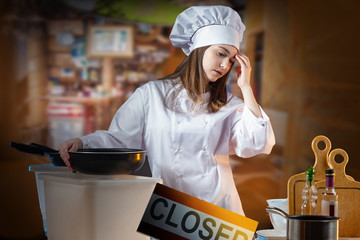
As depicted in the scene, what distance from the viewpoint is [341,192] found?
136 centimetres

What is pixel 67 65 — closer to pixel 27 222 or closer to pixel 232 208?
pixel 27 222

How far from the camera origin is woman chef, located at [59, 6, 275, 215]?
5.28 ft

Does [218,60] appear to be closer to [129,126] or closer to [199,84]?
[199,84]

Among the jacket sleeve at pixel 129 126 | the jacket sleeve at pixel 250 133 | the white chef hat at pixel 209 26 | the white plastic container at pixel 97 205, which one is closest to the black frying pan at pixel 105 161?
the white plastic container at pixel 97 205

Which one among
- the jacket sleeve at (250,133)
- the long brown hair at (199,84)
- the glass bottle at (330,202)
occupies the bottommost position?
the glass bottle at (330,202)

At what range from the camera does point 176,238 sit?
3.58ft

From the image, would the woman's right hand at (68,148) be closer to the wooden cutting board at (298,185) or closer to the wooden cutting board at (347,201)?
the wooden cutting board at (298,185)

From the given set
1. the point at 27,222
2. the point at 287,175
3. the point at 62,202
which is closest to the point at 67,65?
the point at 27,222

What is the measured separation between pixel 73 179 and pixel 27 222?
2678 millimetres

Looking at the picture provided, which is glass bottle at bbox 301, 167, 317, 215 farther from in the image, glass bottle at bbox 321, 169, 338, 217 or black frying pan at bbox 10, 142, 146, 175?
black frying pan at bbox 10, 142, 146, 175

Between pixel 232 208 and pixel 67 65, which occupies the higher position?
pixel 67 65

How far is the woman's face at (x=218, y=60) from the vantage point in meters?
1.58

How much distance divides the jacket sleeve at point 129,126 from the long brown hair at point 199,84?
0.35 ft

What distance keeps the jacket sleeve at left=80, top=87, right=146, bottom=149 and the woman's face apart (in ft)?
0.88
